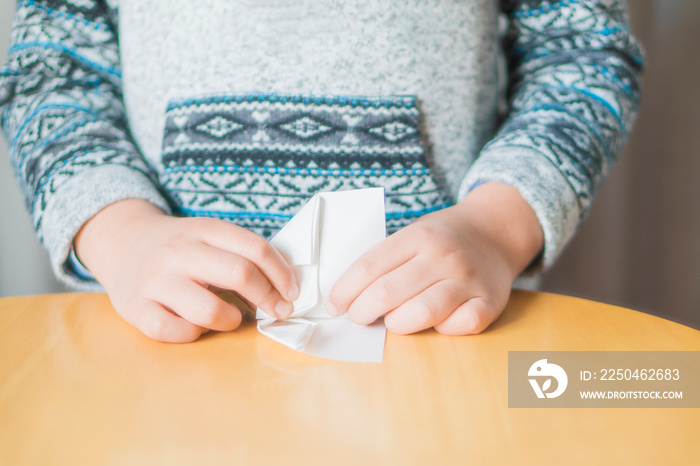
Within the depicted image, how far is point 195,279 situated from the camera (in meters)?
0.42

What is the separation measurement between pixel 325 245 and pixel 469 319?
0.13 metres

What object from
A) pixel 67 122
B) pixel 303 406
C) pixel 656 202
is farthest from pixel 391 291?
pixel 656 202

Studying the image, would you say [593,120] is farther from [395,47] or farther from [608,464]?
[608,464]

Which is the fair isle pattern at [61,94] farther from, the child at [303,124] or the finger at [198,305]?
the finger at [198,305]

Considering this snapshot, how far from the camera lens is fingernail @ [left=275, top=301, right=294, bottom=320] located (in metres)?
0.42

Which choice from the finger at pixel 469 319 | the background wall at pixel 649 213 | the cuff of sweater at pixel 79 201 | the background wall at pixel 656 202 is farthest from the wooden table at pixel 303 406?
the background wall at pixel 656 202

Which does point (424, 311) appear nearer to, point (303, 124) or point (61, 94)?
point (303, 124)

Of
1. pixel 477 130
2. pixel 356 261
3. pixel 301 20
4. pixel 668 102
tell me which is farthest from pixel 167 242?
pixel 668 102

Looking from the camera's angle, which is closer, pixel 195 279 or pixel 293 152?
pixel 195 279

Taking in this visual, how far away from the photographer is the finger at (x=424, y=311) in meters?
0.40

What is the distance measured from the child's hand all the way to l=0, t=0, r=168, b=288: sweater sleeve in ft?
0.88

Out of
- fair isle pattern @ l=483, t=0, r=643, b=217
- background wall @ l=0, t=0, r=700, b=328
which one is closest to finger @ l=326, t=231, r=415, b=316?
fair isle pattern @ l=483, t=0, r=643, b=217

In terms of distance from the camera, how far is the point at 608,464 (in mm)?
253

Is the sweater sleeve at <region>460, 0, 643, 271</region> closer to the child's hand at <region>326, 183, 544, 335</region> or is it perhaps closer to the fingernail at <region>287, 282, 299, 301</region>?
the child's hand at <region>326, 183, 544, 335</region>
